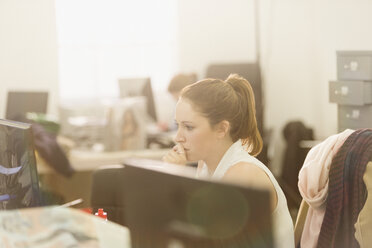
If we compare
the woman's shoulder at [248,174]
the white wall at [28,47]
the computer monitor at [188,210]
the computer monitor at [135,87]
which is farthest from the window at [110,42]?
the computer monitor at [188,210]

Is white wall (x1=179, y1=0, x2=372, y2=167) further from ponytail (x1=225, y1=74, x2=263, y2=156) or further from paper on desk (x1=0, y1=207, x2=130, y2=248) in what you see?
paper on desk (x1=0, y1=207, x2=130, y2=248)

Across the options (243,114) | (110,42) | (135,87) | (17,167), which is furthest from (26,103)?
(17,167)

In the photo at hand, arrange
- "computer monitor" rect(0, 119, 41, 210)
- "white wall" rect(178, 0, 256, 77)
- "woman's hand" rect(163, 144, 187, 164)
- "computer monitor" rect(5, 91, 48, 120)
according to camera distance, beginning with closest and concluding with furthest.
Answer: "computer monitor" rect(0, 119, 41, 210) → "woman's hand" rect(163, 144, 187, 164) → "computer monitor" rect(5, 91, 48, 120) → "white wall" rect(178, 0, 256, 77)

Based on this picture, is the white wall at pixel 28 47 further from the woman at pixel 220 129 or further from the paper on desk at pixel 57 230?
the paper on desk at pixel 57 230

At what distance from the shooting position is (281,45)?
6.00m

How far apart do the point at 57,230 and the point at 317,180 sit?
94 centimetres

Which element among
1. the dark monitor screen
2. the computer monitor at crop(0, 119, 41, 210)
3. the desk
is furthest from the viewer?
the desk

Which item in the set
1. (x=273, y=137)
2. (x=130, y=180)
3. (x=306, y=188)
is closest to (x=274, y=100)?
(x=273, y=137)

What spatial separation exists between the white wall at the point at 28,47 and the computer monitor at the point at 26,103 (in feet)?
4.43

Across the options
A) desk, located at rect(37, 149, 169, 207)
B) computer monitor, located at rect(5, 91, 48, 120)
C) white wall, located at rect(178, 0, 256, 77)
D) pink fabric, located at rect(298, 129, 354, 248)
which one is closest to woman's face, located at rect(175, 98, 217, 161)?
pink fabric, located at rect(298, 129, 354, 248)

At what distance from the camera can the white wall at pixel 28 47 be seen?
6008mm

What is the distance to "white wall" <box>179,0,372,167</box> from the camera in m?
5.06

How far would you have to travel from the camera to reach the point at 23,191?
65.9 inches

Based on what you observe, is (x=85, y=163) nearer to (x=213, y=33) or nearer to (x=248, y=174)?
(x=248, y=174)
